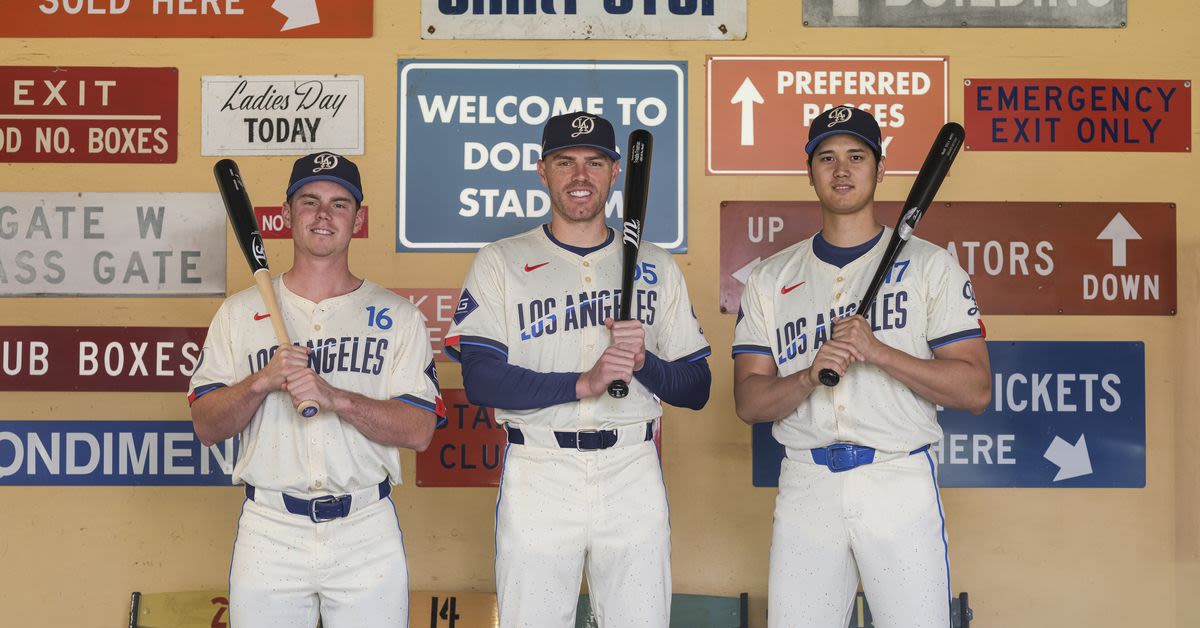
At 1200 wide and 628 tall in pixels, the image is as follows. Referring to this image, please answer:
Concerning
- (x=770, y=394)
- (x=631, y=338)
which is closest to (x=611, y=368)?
(x=631, y=338)

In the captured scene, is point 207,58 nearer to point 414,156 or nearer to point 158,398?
point 414,156

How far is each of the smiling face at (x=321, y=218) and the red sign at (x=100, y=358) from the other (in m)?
1.03

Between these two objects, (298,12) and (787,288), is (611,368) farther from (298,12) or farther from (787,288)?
(298,12)

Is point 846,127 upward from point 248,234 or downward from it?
upward

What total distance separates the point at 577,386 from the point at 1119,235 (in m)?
1.91

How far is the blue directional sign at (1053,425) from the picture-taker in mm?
3227

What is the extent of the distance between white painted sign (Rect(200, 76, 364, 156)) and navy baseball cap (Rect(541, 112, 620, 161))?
101cm

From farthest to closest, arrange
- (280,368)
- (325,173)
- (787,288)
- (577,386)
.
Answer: (787,288), (325,173), (577,386), (280,368)

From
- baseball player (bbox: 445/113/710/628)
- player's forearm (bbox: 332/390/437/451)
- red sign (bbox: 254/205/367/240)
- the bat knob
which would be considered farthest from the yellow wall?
the bat knob

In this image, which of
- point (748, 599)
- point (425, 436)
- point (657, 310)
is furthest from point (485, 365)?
point (748, 599)

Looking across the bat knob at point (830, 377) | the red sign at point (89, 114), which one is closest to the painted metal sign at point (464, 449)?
the red sign at point (89, 114)

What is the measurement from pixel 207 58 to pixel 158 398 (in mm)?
1036

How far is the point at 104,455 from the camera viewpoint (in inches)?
128

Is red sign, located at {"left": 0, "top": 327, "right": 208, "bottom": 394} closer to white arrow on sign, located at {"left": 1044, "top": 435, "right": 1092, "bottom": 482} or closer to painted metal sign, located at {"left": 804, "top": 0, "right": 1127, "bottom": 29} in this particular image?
painted metal sign, located at {"left": 804, "top": 0, "right": 1127, "bottom": 29}
